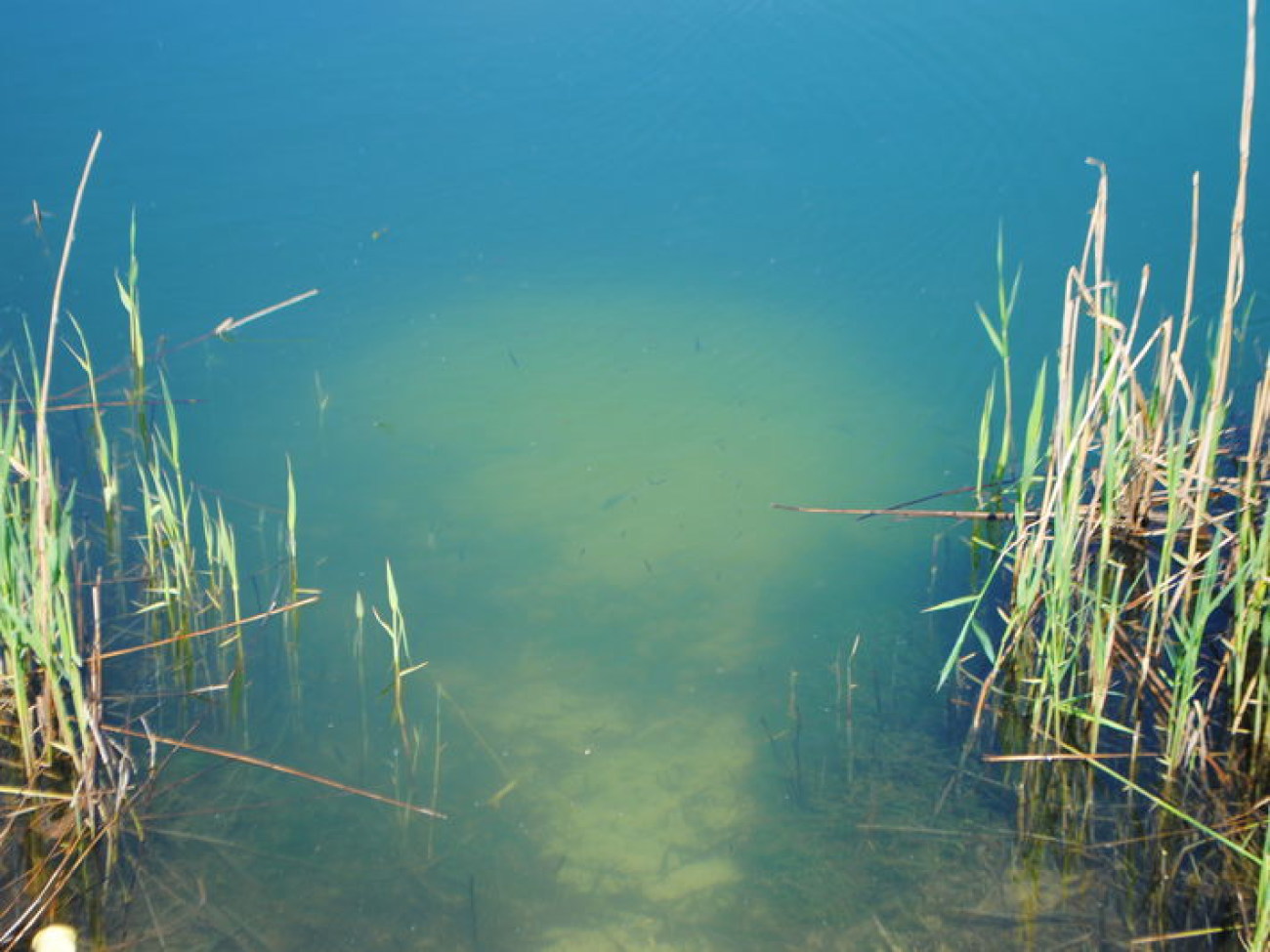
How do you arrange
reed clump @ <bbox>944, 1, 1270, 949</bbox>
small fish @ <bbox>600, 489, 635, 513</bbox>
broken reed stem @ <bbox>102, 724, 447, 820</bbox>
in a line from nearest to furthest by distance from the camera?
reed clump @ <bbox>944, 1, 1270, 949</bbox> → broken reed stem @ <bbox>102, 724, 447, 820</bbox> → small fish @ <bbox>600, 489, 635, 513</bbox>

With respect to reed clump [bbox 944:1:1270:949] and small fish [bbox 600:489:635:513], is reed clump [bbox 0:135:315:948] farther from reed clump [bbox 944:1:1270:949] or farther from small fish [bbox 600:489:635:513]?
reed clump [bbox 944:1:1270:949]

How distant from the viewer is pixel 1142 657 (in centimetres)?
166

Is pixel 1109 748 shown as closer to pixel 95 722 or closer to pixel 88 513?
pixel 95 722

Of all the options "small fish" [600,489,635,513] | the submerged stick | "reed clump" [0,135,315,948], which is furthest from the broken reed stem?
the submerged stick

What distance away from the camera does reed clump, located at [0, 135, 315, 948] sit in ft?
4.75

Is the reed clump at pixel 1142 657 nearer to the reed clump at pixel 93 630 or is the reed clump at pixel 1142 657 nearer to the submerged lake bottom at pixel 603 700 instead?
the submerged lake bottom at pixel 603 700

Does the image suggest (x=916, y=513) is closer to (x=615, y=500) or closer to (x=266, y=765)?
(x=615, y=500)

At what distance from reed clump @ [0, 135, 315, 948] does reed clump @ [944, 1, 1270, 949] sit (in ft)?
3.66

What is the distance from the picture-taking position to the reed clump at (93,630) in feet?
4.75

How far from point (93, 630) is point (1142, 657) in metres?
1.56

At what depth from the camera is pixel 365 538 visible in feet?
7.04

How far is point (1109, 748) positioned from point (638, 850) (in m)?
0.66

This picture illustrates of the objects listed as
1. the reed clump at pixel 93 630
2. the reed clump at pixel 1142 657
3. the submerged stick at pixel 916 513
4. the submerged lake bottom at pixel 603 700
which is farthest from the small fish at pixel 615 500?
the reed clump at pixel 1142 657

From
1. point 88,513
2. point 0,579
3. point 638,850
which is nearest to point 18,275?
point 88,513
